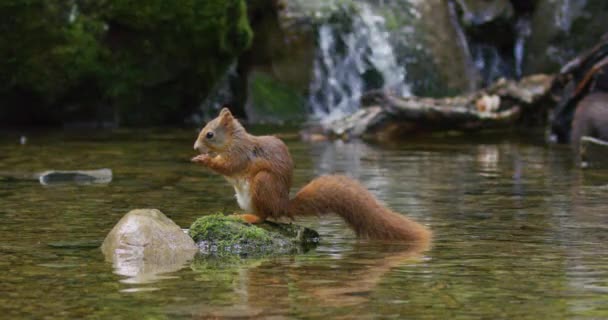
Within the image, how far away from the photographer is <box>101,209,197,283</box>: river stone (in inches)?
275

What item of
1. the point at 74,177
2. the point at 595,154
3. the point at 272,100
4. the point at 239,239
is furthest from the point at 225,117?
the point at 272,100

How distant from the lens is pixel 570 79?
56.1ft

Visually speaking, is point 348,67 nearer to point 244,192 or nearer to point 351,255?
point 244,192

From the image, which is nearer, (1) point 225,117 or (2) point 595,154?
(1) point 225,117

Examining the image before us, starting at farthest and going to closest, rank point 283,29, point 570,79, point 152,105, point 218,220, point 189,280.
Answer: point 283,29
point 152,105
point 570,79
point 218,220
point 189,280

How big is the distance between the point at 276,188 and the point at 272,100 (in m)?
15.0

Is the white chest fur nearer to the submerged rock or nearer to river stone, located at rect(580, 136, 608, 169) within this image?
the submerged rock

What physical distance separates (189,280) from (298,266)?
696 mm

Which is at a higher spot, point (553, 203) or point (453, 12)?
point (453, 12)

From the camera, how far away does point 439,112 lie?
58.5 feet

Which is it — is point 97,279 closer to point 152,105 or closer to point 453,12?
point 152,105

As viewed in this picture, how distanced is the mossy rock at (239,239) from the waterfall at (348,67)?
15165 millimetres

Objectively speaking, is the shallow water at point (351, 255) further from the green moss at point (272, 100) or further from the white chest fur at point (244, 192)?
the green moss at point (272, 100)

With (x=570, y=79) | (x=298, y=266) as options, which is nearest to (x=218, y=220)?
(x=298, y=266)
